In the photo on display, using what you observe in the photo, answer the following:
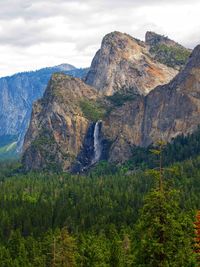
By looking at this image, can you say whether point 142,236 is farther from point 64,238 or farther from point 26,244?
point 26,244

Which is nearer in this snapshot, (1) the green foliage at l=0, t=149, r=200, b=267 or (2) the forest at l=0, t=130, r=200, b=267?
(2) the forest at l=0, t=130, r=200, b=267

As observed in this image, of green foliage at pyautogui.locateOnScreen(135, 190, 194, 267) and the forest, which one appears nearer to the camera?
green foliage at pyautogui.locateOnScreen(135, 190, 194, 267)

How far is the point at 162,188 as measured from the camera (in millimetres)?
46031

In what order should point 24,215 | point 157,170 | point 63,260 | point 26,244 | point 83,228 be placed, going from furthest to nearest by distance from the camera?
point 24,215, point 83,228, point 26,244, point 63,260, point 157,170

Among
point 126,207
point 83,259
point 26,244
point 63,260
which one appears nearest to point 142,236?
point 63,260

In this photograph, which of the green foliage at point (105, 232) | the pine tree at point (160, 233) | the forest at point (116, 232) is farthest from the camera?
the green foliage at point (105, 232)

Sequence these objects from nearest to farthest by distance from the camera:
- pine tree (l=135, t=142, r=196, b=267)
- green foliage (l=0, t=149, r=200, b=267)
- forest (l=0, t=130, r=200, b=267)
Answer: pine tree (l=135, t=142, r=196, b=267) < forest (l=0, t=130, r=200, b=267) < green foliage (l=0, t=149, r=200, b=267)

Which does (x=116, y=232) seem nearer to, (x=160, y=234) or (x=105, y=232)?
(x=105, y=232)

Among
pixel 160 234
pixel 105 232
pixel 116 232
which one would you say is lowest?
pixel 105 232

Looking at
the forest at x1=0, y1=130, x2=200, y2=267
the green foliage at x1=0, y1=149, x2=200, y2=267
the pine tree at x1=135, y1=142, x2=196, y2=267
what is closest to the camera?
the pine tree at x1=135, y1=142, x2=196, y2=267

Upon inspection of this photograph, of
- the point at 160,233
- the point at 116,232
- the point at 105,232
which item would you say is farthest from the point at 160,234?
the point at 105,232

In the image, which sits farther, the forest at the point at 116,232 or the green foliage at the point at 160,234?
the forest at the point at 116,232

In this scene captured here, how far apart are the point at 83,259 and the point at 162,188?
74955 millimetres

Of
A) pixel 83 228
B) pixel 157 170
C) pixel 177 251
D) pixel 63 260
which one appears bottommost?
pixel 83 228
